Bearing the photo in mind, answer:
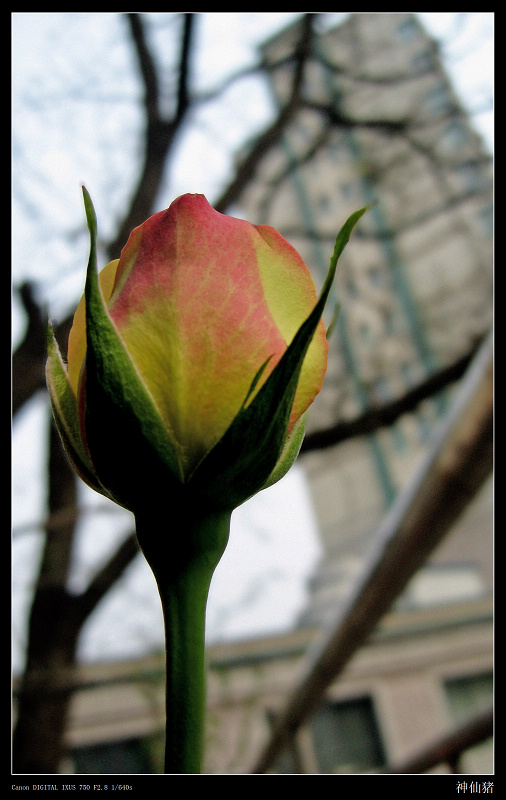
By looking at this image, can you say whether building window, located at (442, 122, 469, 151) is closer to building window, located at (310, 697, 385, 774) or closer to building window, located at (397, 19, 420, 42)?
building window, located at (397, 19, 420, 42)

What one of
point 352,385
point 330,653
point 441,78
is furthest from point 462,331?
point 330,653

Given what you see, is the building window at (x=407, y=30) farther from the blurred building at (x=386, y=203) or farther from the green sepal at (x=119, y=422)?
the green sepal at (x=119, y=422)

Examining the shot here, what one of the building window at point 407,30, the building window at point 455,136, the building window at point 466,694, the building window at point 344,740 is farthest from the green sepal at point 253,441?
the building window at point 466,694

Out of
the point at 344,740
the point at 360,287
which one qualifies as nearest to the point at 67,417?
the point at 360,287

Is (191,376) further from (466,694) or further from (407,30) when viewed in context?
(466,694)
